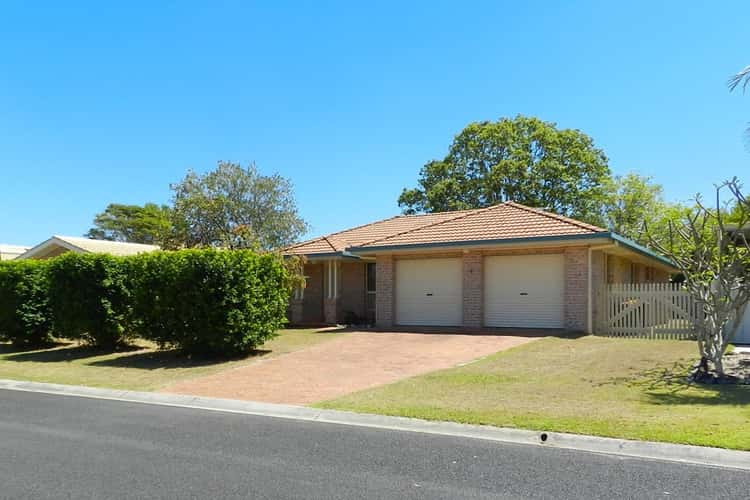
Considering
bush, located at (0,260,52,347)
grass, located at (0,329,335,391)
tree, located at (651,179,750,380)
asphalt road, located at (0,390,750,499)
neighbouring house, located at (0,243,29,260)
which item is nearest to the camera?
asphalt road, located at (0,390,750,499)

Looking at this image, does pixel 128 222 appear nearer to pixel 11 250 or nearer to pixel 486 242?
pixel 11 250

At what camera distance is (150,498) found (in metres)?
5.55

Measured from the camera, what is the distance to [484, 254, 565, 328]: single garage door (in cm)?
1933

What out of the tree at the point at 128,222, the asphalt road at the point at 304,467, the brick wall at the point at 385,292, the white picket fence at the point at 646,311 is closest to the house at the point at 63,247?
the brick wall at the point at 385,292

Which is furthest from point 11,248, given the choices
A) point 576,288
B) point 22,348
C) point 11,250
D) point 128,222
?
point 576,288

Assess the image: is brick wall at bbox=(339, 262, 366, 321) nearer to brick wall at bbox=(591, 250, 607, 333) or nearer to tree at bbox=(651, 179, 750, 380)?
brick wall at bbox=(591, 250, 607, 333)

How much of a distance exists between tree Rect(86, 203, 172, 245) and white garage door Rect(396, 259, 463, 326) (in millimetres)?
45746

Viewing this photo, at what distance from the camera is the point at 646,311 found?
18875 mm

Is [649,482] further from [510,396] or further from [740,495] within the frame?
[510,396]

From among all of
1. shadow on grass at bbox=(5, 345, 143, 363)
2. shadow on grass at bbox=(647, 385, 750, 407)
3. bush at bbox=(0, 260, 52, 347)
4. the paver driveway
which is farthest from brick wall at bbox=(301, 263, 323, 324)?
shadow on grass at bbox=(647, 385, 750, 407)

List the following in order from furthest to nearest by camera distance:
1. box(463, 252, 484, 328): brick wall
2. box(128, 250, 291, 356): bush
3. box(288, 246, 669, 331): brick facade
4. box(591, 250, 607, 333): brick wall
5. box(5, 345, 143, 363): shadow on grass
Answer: box(463, 252, 484, 328): brick wall → box(591, 250, 607, 333): brick wall → box(288, 246, 669, 331): brick facade → box(5, 345, 143, 363): shadow on grass → box(128, 250, 291, 356): bush

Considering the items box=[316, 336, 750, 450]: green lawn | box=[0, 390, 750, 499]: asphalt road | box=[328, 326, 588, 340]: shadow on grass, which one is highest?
box=[328, 326, 588, 340]: shadow on grass

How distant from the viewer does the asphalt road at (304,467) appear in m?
5.71

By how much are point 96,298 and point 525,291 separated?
12613 millimetres
